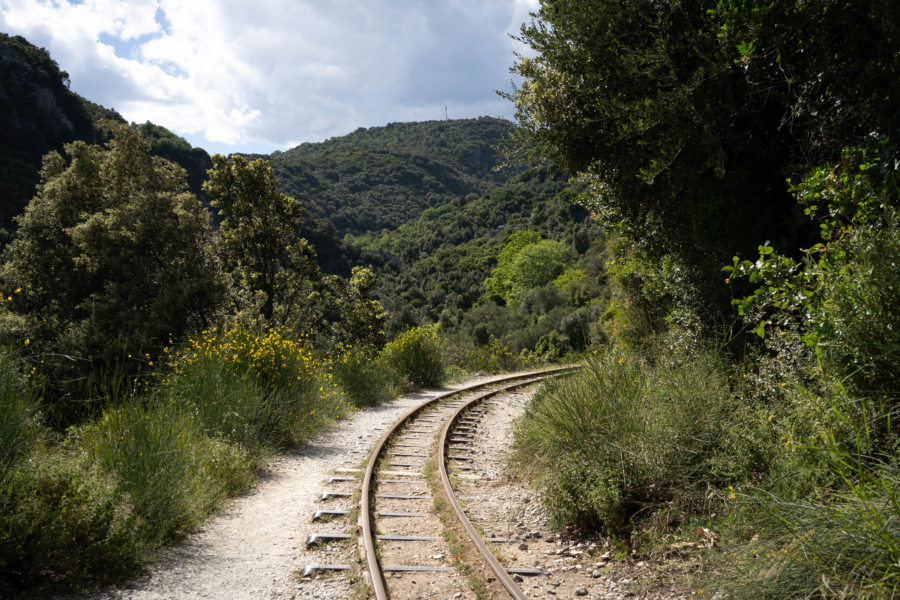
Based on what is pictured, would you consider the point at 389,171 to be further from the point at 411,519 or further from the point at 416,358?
the point at 411,519

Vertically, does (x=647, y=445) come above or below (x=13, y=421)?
below

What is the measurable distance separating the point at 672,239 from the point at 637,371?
1.99m

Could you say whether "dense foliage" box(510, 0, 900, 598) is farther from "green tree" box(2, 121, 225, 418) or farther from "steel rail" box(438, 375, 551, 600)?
"green tree" box(2, 121, 225, 418)

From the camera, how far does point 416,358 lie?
17859mm

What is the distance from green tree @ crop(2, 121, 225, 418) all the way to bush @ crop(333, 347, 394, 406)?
3910mm

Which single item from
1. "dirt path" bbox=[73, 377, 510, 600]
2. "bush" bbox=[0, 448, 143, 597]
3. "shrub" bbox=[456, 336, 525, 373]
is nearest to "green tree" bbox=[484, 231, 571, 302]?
"shrub" bbox=[456, 336, 525, 373]

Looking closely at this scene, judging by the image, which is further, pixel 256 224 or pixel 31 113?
pixel 31 113

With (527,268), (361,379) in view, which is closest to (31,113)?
(361,379)

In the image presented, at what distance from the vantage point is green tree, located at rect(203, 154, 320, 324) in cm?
1550

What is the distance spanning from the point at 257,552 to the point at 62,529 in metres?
1.64

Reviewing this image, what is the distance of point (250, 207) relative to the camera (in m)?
15.7

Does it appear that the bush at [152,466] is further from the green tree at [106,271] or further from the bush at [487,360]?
the bush at [487,360]

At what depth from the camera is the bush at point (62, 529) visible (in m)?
3.59

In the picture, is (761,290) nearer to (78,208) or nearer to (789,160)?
(789,160)
